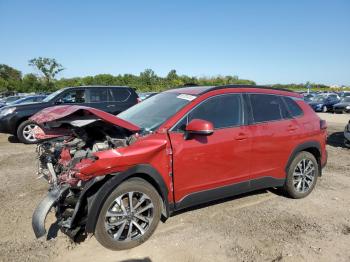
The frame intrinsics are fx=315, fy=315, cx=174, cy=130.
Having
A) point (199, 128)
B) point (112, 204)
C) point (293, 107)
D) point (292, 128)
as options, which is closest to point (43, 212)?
point (112, 204)

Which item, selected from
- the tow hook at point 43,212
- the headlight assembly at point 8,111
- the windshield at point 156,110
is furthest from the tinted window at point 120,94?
the tow hook at point 43,212

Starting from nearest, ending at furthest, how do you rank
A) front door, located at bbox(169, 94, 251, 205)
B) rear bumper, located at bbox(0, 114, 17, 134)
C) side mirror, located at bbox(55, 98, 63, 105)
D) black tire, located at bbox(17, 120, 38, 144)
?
front door, located at bbox(169, 94, 251, 205)
rear bumper, located at bbox(0, 114, 17, 134)
black tire, located at bbox(17, 120, 38, 144)
side mirror, located at bbox(55, 98, 63, 105)

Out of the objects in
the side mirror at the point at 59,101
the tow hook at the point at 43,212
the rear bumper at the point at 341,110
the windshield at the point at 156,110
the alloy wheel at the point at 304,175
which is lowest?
the rear bumper at the point at 341,110

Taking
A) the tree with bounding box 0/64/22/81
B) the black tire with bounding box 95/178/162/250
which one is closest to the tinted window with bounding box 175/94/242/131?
the black tire with bounding box 95/178/162/250

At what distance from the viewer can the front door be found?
3.72m

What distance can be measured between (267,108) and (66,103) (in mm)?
7738

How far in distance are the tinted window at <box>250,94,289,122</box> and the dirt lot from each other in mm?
1332

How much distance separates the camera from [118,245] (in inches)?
134

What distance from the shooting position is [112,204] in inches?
130

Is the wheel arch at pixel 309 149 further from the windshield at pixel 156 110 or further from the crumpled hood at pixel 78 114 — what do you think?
the crumpled hood at pixel 78 114

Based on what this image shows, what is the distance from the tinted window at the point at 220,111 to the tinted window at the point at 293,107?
41.8 inches

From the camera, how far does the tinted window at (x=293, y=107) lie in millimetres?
4934

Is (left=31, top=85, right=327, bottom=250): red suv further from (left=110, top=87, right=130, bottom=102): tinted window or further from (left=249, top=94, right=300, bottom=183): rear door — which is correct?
(left=110, top=87, right=130, bottom=102): tinted window

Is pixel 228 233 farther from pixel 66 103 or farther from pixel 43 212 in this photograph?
pixel 66 103
